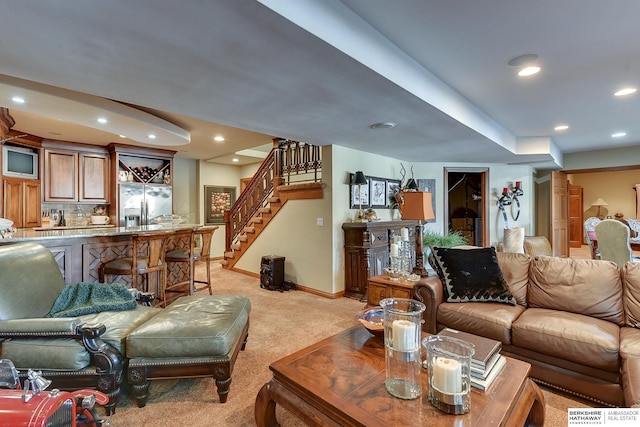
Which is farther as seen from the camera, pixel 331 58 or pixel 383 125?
pixel 383 125

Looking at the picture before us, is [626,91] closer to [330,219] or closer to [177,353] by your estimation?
[330,219]

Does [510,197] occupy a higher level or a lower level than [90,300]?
higher

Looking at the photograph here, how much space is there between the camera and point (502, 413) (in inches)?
45.7

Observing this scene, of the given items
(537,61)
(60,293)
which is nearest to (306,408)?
(60,293)

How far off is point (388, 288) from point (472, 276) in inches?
29.4

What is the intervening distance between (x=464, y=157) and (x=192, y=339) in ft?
18.1

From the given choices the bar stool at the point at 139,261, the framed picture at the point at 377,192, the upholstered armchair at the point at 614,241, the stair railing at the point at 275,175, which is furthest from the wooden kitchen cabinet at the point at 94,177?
the upholstered armchair at the point at 614,241

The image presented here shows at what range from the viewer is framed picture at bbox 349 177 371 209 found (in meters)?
4.61

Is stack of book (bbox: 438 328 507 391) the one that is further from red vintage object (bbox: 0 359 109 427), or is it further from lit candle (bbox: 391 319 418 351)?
red vintage object (bbox: 0 359 109 427)

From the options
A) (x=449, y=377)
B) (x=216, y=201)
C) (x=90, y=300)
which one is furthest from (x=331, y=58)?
(x=216, y=201)

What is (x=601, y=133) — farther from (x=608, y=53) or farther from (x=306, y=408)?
(x=306, y=408)

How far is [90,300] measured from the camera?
2289mm

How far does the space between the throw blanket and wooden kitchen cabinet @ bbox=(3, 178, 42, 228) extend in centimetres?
376

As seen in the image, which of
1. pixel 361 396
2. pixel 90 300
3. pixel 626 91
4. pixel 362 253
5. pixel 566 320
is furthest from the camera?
pixel 362 253
